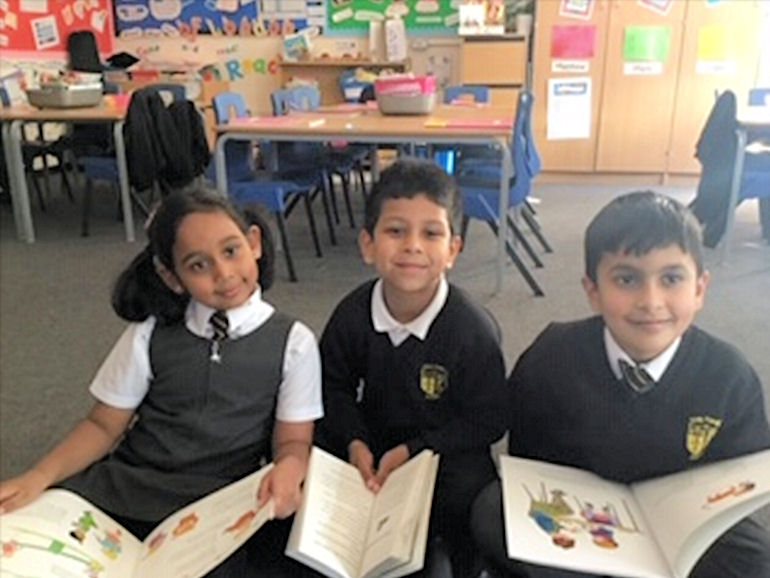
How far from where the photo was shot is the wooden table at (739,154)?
3.18 m

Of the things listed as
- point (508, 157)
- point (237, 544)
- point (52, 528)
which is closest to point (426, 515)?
point (237, 544)

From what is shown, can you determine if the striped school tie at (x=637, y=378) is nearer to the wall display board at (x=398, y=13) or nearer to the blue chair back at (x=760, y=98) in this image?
the blue chair back at (x=760, y=98)

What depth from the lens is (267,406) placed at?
1.22 meters

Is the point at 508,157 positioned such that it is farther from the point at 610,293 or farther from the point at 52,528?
the point at 52,528

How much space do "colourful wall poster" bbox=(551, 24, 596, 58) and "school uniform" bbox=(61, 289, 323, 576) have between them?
4584 millimetres

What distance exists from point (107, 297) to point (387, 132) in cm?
126

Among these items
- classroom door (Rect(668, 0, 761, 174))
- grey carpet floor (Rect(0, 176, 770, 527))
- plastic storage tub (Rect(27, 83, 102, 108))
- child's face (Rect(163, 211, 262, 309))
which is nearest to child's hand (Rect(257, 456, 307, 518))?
child's face (Rect(163, 211, 262, 309))

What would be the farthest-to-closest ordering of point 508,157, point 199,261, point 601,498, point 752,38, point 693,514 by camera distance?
point 752,38 < point 508,157 < point 199,261 < point 601,498 < point 693,514

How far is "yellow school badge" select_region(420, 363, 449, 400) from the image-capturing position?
129 cm

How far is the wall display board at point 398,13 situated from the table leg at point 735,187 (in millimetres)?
3029

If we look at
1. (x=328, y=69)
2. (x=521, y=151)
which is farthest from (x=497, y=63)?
(x=521, y=151)

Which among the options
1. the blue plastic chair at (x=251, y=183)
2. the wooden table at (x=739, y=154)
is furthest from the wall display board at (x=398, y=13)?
the wooden table at (x=739, y=154)

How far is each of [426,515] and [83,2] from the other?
618 cm

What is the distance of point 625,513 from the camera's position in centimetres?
100
